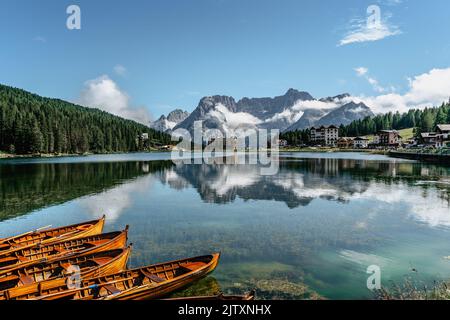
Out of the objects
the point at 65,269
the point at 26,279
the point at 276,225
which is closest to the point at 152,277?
the point at 65,269

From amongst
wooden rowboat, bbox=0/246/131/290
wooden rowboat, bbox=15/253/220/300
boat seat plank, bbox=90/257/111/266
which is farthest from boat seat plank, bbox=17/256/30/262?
wooden rowboat, bbox=15/253/220/300

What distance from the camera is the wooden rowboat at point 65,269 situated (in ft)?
59.4

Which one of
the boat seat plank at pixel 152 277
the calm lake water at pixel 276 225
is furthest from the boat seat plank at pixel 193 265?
the boat seat plank at pixel 152 277

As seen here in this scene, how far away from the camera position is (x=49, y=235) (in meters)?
28.2

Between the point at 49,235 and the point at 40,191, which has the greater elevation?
the point at 49,235

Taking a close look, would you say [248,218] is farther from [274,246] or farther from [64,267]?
[64,267]

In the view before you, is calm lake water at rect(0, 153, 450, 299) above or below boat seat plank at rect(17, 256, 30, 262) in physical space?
below

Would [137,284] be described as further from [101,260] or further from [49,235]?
[49,235]

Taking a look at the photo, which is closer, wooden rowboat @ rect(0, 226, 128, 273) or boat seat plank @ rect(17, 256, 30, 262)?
wooden rowboat @ rect(0, 226, 128, 273)

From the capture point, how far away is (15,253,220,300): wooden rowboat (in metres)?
16.1

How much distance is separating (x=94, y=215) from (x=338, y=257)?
28689 mm

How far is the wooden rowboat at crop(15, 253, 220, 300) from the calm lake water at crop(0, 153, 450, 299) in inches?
47.1

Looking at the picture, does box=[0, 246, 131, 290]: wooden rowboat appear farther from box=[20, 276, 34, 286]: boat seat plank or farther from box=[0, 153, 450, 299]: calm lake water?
box=[0, 153, 450, 299]: calm lake water

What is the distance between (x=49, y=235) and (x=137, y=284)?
13956 mm
